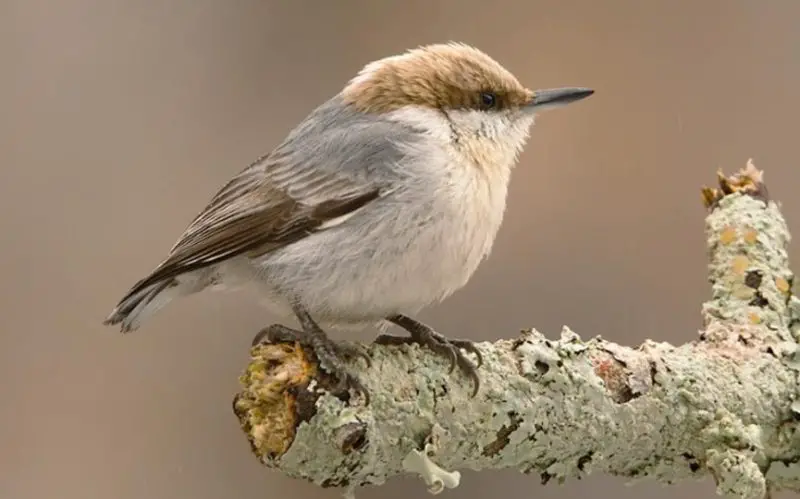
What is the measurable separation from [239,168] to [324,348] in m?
1.07

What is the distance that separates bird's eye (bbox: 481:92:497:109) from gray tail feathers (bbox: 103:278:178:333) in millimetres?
505

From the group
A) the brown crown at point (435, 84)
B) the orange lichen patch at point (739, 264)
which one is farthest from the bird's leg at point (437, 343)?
the orange lichen patch at point (739, 264)

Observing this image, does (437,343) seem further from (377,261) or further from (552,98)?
(552,98)

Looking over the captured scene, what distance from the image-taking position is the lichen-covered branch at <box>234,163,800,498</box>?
99 centimetres

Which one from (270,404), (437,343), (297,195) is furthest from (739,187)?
(270,404)

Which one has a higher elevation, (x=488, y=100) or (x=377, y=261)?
(x=488, y=100)

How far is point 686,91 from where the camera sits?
2.23 meters

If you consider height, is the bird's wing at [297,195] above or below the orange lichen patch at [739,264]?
above

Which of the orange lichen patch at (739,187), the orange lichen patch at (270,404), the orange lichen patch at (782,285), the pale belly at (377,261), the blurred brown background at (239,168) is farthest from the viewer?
the blurred brown background at (239,168)

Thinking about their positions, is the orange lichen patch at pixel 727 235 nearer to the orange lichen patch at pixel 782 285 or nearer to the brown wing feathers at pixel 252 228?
the orange lichen patch at pixel 782 285

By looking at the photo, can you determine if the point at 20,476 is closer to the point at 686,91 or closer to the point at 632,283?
the point at 632,283

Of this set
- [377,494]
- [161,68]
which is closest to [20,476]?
[377,494]

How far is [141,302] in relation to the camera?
4.24 feet

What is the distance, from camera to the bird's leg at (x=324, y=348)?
101 cm
